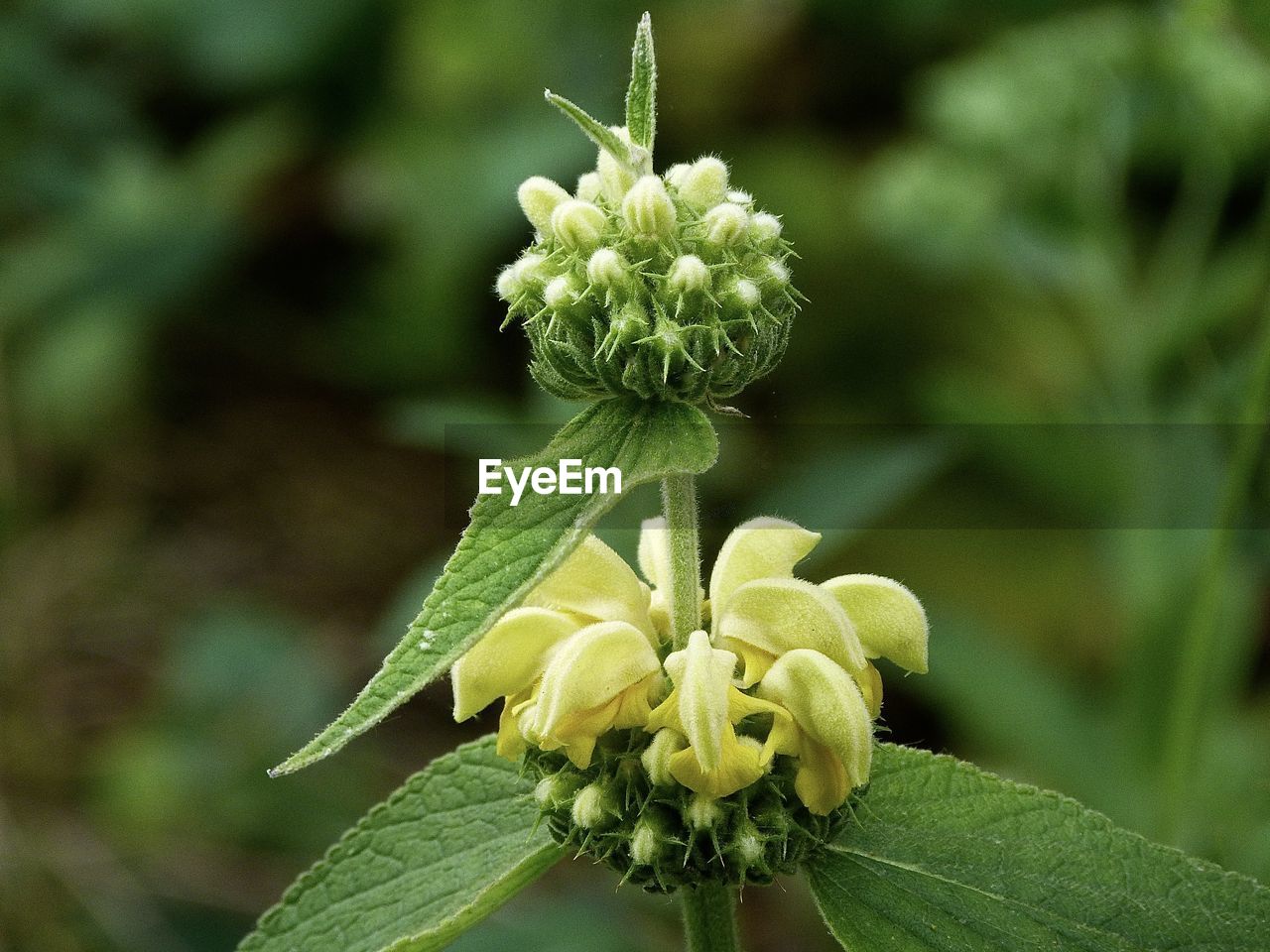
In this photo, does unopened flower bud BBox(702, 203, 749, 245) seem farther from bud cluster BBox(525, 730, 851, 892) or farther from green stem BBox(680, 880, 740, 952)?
green stem BBox(680, 880, 740, 952)

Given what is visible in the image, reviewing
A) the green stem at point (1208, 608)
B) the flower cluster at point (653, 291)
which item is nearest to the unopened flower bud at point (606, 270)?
the flower cluster at point (653, 291)

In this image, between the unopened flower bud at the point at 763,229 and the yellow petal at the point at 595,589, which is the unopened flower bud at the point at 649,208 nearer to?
the unopened flower bud at the point at 763,229

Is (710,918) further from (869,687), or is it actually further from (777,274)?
(777,274)

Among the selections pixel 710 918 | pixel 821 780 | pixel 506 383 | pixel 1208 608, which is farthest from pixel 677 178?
pixel 506 383

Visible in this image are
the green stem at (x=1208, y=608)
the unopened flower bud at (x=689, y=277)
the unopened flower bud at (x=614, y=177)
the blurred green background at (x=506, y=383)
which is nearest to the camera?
the unopened flower bud at (x=689, y=277)

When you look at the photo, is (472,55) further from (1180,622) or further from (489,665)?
(489,665)
